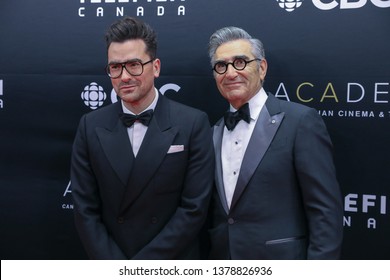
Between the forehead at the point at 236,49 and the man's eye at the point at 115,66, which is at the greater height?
the forehead at the point at 236,49

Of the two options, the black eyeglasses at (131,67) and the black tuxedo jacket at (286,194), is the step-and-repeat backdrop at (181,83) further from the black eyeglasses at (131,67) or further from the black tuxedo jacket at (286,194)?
the black eyeglasses at (131,67)

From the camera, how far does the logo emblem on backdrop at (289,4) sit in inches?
90.7

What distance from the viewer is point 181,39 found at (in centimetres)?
249

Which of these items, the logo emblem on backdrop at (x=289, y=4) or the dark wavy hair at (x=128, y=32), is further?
the logo emblem on backdrop at (x=289, y=4)

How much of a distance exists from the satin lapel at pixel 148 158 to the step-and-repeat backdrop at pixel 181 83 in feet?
2.05

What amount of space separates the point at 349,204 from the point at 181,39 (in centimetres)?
132

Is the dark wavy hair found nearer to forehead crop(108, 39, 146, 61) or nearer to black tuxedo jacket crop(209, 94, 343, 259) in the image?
forehead crop(108, 39, 146, 61)

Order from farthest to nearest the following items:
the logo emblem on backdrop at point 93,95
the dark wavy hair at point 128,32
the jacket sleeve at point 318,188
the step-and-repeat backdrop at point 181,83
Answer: the logo emblem on backdrop at point 93,95 → the step-and-repeat backdrop at point 181,83 → the dark wavy hair at point 128,32 → the jacket sleeve at point 318,188

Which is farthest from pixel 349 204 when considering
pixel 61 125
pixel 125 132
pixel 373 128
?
pixel 61 125

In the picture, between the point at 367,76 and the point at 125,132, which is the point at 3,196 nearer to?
the point at 125,132

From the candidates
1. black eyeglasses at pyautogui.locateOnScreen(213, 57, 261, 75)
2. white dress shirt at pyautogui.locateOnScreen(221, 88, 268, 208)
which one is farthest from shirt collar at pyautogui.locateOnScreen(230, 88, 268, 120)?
black eyeglasses at pyautogui.locateOnScreen(213, 57, 261, 75)

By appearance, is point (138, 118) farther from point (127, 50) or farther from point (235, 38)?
point (235, 38)

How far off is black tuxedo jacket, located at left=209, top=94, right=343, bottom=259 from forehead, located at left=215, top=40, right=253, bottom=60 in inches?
10.1

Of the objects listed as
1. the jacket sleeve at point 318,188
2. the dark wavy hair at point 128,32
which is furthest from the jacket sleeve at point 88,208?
the jacket sleeve at point 318,188
